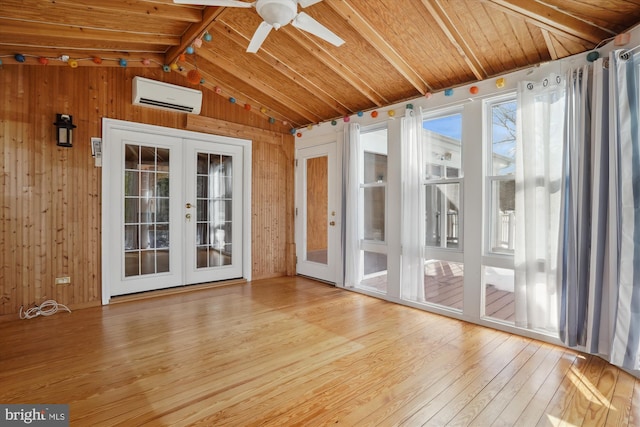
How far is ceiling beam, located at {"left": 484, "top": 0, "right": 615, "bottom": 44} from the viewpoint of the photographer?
230 centimetres

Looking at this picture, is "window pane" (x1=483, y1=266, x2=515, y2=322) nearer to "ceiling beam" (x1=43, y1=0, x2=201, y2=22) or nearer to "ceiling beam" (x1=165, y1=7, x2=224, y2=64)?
"ceiling beam" (x1=165, y1=7, x2=224, y2=64)

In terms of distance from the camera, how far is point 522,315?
2936mm

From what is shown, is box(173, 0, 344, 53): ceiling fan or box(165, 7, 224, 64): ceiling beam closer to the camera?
box(173, 0, 344, 53): ceiling fan

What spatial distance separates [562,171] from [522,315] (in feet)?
4.35

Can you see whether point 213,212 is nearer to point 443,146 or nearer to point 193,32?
point 193,32

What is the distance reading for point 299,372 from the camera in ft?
7.59

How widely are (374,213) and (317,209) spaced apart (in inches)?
44.2

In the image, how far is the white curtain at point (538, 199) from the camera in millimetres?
2734

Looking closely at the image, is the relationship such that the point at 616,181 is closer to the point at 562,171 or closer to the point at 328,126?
the point at 562,171

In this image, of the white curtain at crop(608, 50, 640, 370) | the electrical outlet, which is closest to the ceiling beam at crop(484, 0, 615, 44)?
the white curtain at crop(608, 50, 640, 370)

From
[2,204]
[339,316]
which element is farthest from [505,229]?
[2,204]

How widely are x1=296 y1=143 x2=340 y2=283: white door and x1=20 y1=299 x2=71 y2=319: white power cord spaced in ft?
10.5

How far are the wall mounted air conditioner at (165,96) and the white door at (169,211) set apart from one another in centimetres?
40

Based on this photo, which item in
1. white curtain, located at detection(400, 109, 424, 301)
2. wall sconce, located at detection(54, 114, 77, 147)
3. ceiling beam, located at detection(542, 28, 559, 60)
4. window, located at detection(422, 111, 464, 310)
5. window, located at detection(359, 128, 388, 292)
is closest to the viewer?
ceiling beam, located at detection(542, 28, 559, 60)
